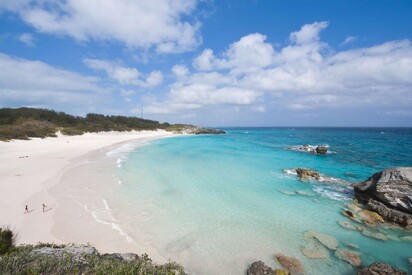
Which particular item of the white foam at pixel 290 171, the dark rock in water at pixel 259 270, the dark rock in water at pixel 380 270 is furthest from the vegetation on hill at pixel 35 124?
the dark rock in water at pixel 380 270

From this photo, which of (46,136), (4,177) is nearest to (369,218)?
(4,177)

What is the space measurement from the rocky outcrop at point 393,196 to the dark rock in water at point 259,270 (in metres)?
9.01

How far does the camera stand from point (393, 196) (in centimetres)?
1242

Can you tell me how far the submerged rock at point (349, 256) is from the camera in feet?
27.3

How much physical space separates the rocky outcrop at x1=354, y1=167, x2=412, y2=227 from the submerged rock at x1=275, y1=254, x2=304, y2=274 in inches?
292

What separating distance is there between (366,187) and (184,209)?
40.5ft

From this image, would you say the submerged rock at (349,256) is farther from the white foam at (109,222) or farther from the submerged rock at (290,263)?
the white foam at (109,222)

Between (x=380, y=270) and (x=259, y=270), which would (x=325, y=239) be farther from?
(x=259, y=270)

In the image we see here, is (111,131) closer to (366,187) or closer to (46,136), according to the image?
(46,136)

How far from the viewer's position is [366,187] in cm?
1461

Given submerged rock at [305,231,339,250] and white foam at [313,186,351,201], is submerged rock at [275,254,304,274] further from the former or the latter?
white foam at [313,186,351,201]

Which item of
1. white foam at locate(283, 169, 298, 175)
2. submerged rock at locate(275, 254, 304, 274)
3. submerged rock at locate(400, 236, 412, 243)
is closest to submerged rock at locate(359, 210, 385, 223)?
submerged rock at locate(400, 236, 412, 243)

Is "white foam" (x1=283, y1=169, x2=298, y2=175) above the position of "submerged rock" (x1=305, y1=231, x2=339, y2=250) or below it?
above

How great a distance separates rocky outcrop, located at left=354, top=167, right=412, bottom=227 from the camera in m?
11.7
